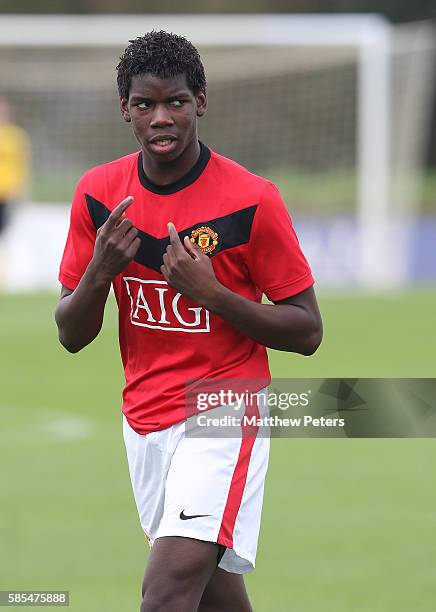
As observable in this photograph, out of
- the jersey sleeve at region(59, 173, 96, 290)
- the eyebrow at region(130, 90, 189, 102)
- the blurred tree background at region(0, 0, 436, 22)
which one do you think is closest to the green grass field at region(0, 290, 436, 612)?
the jersey sleeve at region(59, 173, 96, 290)

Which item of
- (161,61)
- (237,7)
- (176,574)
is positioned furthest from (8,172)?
(237,7)

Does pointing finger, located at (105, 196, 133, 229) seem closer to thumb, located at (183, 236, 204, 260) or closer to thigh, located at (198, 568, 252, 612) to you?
thumb, located at (183, 236, 204, 260)

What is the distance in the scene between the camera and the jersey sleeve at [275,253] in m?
3.97

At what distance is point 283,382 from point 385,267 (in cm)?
1708

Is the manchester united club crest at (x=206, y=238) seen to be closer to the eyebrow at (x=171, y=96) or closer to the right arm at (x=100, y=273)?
the right arm at (x=100, y=273)

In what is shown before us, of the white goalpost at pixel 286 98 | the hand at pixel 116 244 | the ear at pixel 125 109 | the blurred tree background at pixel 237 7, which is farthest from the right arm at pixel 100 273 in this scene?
the blurred tree background at pixel 237 7

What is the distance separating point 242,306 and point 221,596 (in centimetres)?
103

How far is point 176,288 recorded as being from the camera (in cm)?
385

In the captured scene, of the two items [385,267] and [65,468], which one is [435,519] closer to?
[65,468]

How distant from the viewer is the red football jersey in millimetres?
3980

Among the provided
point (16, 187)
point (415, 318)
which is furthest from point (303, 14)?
point (415, 318)

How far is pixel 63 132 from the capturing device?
2380cm

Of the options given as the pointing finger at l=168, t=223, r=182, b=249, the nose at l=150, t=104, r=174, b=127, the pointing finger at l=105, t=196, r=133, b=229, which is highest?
the nose at l=150, t=104, r=174, b=127

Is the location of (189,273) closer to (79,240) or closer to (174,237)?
(174,237)
